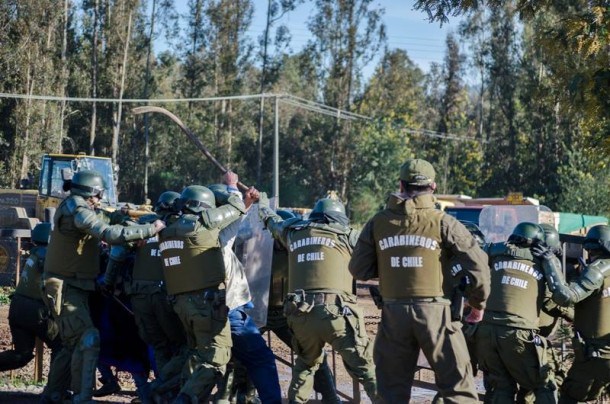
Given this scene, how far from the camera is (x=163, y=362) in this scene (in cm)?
850

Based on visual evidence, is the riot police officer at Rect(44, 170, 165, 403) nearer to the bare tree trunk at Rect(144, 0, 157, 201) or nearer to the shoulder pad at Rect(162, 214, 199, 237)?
the shoulder pad at Rect(162, 214, 199, 237)

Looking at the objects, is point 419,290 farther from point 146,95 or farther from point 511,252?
point 146,95

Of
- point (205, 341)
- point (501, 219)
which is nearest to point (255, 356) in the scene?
point (205, 341)

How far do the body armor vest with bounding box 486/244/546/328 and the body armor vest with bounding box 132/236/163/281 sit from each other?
2.92m

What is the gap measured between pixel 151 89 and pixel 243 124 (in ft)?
16.9

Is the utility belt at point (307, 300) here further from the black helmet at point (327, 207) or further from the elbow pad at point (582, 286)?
the elbow pad at point (582, 286)

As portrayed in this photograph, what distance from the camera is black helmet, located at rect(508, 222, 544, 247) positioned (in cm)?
763

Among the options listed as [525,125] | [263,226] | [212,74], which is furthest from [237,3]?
[263,226]

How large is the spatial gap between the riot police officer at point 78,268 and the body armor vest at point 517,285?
2793 millimetres

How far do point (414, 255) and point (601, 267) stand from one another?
6.72ft

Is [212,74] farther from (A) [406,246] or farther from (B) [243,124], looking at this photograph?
(A) [406,246]

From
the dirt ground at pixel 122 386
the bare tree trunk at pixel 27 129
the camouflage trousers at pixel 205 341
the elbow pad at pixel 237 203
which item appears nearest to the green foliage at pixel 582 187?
the bare tree trunk at pixel 27 129

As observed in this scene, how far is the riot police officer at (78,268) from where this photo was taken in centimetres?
800

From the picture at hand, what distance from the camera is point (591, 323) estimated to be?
7.72 m
